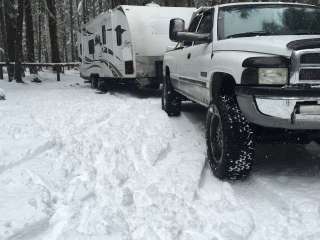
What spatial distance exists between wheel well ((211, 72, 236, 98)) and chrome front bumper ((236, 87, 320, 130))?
89 centimetres

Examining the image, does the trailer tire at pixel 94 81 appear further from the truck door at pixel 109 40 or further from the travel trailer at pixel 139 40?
the travel trailer at pixel 139 40

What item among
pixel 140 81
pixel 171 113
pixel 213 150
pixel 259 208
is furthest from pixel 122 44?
pixel 259 208

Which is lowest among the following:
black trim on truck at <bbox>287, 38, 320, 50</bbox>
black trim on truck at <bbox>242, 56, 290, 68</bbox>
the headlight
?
the headlight

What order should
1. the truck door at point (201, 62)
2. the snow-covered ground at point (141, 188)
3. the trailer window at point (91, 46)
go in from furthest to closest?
the trailer window at point (91, 46)
the truck door at point (201, 62)
the snow-covered ground at point (141, 188)

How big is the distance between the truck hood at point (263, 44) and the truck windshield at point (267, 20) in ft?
1.51

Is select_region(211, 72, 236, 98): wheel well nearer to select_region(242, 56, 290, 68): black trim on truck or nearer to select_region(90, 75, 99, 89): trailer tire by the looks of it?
select_region(242, 56, 290, 68): black trim on truck

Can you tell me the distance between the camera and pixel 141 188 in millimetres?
4707

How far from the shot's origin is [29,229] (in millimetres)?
3592

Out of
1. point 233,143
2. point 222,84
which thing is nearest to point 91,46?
point 222,84

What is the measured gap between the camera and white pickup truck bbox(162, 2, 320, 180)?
14.2ft

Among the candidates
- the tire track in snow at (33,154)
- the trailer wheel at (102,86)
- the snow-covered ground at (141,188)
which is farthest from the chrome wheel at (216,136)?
the trailer wheel at (102,86)

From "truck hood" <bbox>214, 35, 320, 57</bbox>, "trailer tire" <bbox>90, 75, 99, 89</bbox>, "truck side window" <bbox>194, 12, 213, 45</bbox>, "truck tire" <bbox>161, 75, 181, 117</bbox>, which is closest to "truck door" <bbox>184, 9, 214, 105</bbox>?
"truck side window" <bbox>194, 12, 213, 45</bbox>

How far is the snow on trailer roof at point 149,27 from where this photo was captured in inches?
509

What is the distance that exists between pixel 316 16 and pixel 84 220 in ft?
14.6
